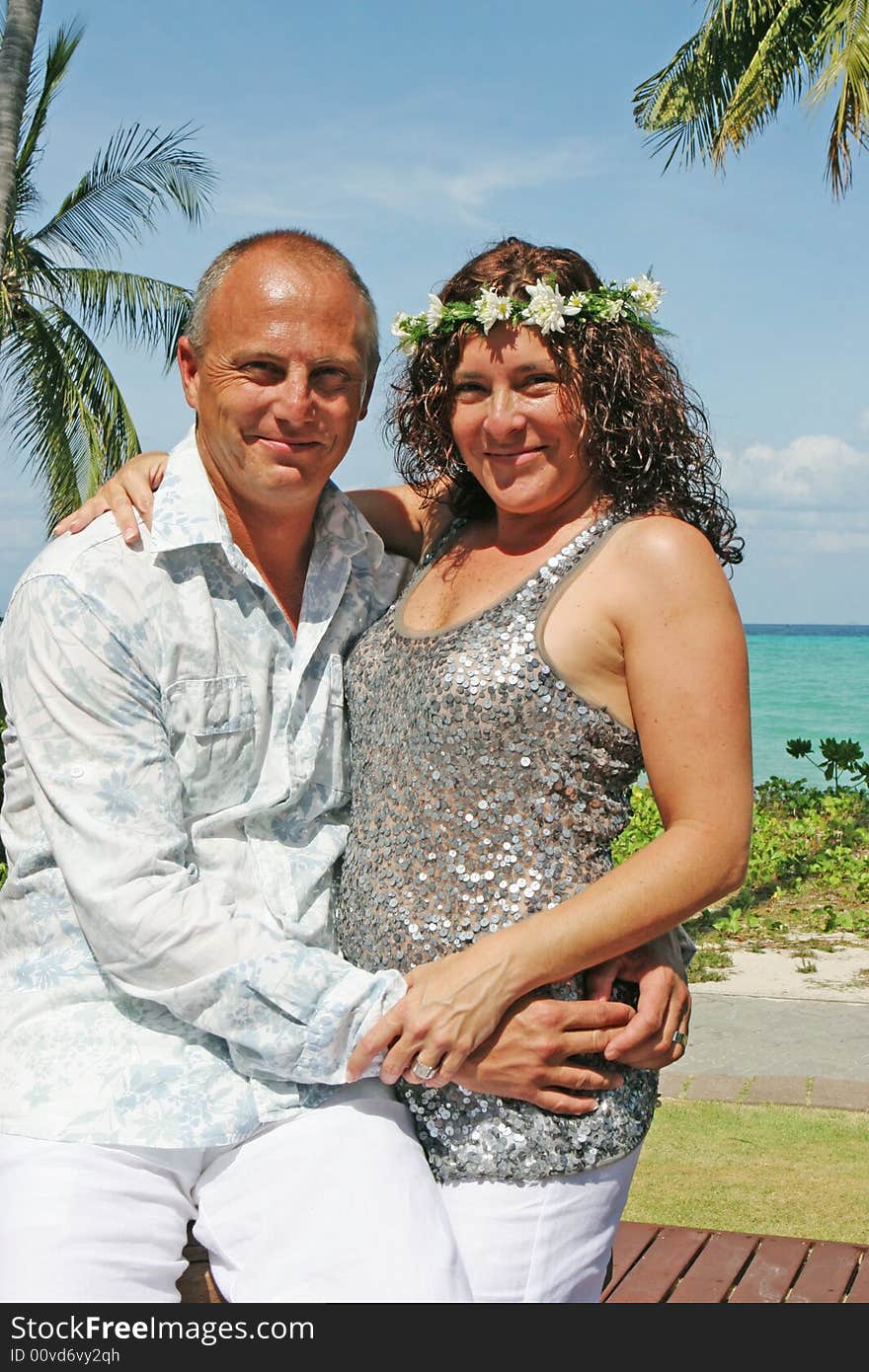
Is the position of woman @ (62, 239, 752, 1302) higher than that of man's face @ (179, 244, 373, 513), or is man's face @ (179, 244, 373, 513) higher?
man's face @ (179, 244, 373, 513)

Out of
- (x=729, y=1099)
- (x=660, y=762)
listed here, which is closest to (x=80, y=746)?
(x=660, y=762)

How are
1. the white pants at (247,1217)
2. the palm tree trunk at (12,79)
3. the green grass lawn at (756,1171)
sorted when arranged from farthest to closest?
1. the palm tree trunk at (12,79)
2. the green grass lawn at (756,1171)
3. the white pants at (247,1217)

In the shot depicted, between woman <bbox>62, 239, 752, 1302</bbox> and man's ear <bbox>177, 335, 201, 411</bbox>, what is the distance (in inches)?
19.3

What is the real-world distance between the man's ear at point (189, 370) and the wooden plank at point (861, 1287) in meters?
2.90

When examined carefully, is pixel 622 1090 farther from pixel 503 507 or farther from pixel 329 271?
pixel 329 271

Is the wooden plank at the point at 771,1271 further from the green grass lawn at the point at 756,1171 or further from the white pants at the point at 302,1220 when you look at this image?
the white pants at the point at 302,1220

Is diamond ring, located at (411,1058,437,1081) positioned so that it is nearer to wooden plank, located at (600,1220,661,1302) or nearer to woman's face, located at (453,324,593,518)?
woman's face, located at (453,324,593,518)

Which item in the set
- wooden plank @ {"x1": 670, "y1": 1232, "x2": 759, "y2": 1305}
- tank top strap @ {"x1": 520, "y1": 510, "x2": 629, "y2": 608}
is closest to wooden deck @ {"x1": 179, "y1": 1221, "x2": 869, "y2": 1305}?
wooden plank @ {"x1": 670, "y1": 1232, "x2": 759, "y2": 1305}

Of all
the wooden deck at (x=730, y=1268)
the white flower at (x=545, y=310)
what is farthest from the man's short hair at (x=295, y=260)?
the wooden deck at (x=730, y=1268)

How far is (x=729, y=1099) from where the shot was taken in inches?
233

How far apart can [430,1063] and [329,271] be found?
154 cm

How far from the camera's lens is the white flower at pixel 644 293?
9.66 ft

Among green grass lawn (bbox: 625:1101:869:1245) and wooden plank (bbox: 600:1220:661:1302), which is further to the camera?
green grass lawn (bbox: 625:1101:869:1245)

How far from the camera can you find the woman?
8.53ft
